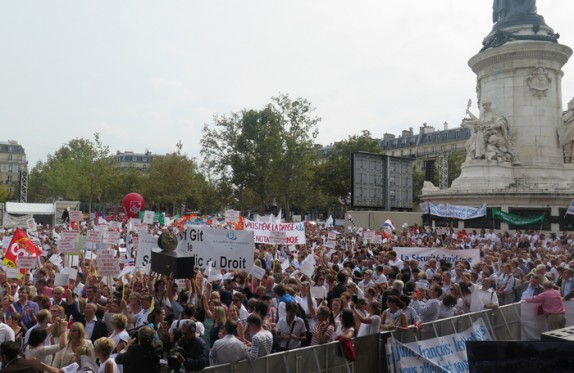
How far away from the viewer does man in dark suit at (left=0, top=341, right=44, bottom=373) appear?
16.7 ft

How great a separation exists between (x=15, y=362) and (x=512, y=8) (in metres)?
35.7

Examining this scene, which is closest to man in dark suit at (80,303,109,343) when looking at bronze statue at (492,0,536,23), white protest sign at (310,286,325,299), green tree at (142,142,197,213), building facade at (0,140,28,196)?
white protest sign at (310,286,325,299)

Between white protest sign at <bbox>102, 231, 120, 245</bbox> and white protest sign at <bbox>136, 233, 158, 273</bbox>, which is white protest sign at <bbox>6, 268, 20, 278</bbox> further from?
white protest sign at <bbox>102, 231, 120, 245</bbox>

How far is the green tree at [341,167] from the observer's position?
6812cm

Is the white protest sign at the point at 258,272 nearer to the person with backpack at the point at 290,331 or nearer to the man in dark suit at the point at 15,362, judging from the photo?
the person with backpack at the point at 290,331

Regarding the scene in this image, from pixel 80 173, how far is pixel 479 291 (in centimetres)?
6774

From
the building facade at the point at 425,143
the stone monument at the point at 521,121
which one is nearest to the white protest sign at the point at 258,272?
the stone monument at the point at 521,121

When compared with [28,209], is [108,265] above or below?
below

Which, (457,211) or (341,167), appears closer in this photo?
(457,211)

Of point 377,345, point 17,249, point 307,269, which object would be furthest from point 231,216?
point 377,345

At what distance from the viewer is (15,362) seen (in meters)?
5.16

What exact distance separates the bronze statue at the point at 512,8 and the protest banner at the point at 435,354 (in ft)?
98.4

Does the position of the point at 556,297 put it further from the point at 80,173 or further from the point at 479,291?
the point at 80,173

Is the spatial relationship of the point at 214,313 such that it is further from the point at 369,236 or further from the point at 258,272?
the point at 369,236
